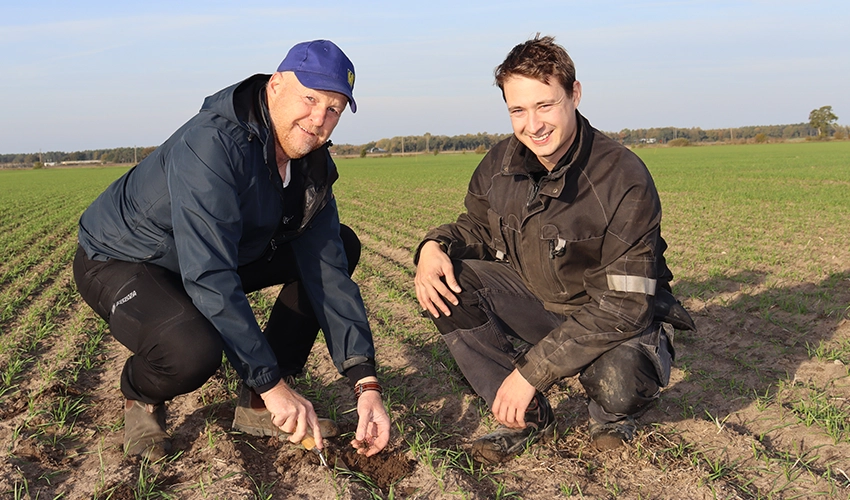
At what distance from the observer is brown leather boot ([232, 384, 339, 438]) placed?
3.44 m

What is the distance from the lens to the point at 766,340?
4.95 meters

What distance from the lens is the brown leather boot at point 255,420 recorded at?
344 centimetres

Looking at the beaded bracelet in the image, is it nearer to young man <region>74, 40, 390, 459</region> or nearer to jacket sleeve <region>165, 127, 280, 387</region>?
young man <region>74, 40, 390, 459</region>

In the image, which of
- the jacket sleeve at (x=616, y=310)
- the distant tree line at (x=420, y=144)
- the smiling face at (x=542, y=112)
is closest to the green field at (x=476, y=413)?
the jacket sleeve at (x=616, y=310)

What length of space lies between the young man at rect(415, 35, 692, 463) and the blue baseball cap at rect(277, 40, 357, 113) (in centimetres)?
75

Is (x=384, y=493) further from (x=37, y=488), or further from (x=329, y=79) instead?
(x=329, y=79)

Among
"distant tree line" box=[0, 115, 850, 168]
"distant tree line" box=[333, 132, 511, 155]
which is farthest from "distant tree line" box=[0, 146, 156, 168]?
"distant tree line" box=[333, 132, 511, 155]

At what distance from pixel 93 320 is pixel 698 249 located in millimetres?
7000

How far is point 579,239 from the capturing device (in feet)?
10.6

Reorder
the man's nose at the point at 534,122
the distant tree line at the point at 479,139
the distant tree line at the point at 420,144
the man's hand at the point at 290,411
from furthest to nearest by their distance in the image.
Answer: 1. the distant tree line at the point at 420,144
2. the distant tree line at the point at 479,139
3. the man's nose at the point at 534,122
4. the man's hand at the point at 290,411

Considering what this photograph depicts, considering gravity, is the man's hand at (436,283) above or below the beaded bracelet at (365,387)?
above

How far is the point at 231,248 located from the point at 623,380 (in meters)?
1.77

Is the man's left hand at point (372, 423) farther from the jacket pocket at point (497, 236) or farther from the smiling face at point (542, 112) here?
the smiling face at point (542, 112)

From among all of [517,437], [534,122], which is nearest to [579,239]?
[534,122]
